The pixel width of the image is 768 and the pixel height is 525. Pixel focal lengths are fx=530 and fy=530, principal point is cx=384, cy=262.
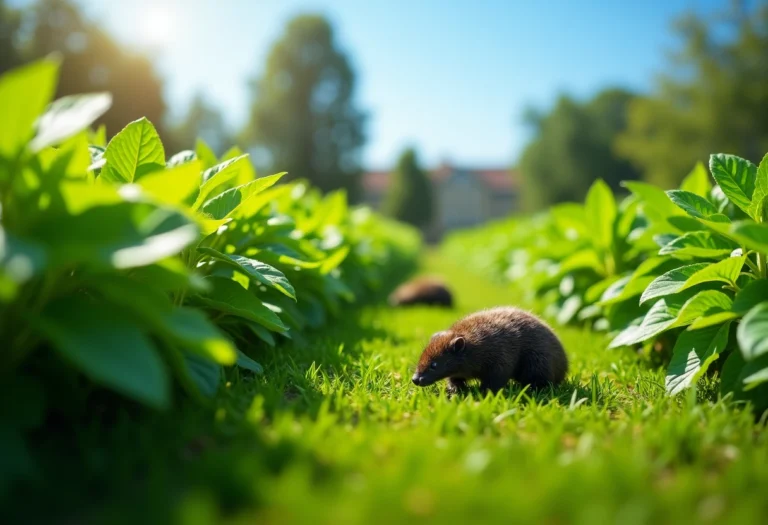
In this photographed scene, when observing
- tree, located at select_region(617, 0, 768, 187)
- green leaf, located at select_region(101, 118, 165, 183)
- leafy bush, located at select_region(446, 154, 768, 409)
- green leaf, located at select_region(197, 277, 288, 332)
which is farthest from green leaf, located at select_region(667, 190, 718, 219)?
tree, located at select_region(617, 0, 768, 187)

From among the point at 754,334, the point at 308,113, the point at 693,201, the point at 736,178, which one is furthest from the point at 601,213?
the point at 308,113

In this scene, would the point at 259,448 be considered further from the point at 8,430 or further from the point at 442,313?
the point at 442,313

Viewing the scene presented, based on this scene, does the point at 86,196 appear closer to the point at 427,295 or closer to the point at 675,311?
the point at 675,311

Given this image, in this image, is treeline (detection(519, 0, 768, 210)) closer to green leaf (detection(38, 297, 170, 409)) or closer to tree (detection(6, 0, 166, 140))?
tree (detection(6, 0, 166, 140))

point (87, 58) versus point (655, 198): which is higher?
point (87, 58)

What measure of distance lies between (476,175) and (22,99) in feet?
228

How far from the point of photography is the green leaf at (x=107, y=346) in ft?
5.49

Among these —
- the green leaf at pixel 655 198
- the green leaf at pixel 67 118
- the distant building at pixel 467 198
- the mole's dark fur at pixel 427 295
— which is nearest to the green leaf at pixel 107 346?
the green leaf at pixel 67 118

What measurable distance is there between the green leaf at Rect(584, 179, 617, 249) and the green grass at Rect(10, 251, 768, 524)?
7.28 ft

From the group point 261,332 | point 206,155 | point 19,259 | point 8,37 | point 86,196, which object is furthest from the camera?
point 8,37

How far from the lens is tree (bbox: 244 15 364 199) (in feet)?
132

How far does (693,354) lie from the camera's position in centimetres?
301

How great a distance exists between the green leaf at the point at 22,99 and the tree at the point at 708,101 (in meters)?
36.2

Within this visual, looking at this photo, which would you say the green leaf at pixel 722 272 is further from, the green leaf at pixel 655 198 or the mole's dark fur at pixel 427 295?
the mole's dark fur at pixel 427 295
